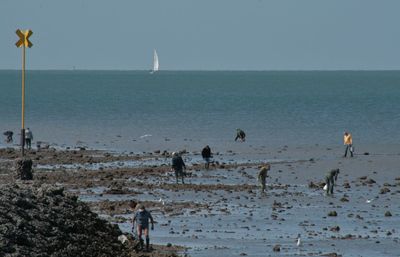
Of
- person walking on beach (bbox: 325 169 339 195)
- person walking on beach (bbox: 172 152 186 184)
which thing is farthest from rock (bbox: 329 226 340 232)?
person walking on beach (bbox: 172 152 186 184)

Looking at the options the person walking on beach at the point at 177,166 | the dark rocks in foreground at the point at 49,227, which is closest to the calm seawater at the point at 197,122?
the person walking on beach at the point at 177,166

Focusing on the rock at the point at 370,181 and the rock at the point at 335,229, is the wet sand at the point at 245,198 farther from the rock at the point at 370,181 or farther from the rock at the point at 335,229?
the rock at the point at 370,181

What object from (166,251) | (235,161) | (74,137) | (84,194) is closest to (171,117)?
(74,137)

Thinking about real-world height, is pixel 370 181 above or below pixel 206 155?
below

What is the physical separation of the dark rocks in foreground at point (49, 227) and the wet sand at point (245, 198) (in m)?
2.67

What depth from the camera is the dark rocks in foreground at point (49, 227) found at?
23.5m

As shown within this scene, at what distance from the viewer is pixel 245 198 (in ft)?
130

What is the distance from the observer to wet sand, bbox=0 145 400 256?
30.1m

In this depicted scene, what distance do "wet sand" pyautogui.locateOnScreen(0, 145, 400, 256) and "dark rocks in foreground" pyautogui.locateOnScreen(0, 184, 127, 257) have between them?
267cm

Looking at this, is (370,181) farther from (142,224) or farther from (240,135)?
(240,135)

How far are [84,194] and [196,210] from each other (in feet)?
17.0

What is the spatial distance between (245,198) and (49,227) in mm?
15255
